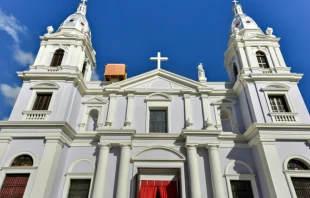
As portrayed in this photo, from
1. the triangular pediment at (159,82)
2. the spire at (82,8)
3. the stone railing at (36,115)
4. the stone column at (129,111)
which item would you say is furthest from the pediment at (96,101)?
the spire at (82,8)

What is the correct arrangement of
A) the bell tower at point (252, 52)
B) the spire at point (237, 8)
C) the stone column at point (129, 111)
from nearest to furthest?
Result: the stone column at point (129, 111) → the bell tower at point (252, 52) → the spire at point (237, 8)

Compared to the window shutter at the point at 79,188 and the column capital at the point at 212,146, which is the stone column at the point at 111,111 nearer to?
the window shutter at the point at 79,188

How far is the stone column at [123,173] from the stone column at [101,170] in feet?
2.78

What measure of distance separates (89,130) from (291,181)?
12116 mm

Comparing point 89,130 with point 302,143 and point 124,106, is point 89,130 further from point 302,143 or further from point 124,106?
point 302,143

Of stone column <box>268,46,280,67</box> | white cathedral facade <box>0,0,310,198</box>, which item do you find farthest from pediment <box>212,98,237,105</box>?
stone column <box>268,46,280,67</box>

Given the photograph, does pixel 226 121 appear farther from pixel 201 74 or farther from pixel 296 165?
pixel 296 165

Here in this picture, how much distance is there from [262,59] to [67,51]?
14.6 meters

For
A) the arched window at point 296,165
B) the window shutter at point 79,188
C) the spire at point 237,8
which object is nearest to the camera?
the arched window at point 296,165

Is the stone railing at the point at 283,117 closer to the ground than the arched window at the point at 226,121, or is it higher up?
closer to the ground

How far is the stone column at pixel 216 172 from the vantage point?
11.4 meters

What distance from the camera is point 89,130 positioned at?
1476 cm

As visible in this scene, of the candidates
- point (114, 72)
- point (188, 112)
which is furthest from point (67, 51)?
point (188, 112)

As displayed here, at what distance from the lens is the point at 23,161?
11.8 metres
